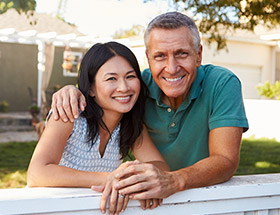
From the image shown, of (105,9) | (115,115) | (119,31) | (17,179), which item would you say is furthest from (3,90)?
(119,31)

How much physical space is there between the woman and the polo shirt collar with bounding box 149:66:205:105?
3.1 inches

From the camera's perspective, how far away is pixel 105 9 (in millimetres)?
37312

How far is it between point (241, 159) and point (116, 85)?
18.1 ft

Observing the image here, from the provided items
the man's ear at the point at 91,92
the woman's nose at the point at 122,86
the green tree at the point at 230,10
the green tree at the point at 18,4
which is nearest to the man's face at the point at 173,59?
the woman's nose at the point at 122,86

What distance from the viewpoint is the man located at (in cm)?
197

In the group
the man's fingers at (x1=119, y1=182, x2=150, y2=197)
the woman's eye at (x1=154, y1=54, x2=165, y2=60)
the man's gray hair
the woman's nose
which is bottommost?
the man's fingers at (x1=119, y1=182, x2=150, y2=197)

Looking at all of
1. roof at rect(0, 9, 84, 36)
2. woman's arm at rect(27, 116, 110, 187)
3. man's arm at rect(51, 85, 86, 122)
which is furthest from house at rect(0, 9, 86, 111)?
woman's arm at rect(27, 116, 110, 187)

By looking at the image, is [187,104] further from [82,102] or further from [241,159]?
[241,159]

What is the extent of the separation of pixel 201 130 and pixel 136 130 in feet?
1.31

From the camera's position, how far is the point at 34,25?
17.9 m

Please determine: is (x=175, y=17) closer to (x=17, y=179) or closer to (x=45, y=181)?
(x=45, y=181)

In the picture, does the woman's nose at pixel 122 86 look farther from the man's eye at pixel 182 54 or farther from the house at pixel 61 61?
the house at pixel 61 61

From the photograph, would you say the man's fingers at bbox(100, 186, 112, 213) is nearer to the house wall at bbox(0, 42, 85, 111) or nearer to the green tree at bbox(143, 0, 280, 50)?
the green tree at bbox(143, 0, 280, 50)

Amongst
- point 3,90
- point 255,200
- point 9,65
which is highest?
point 255,200
